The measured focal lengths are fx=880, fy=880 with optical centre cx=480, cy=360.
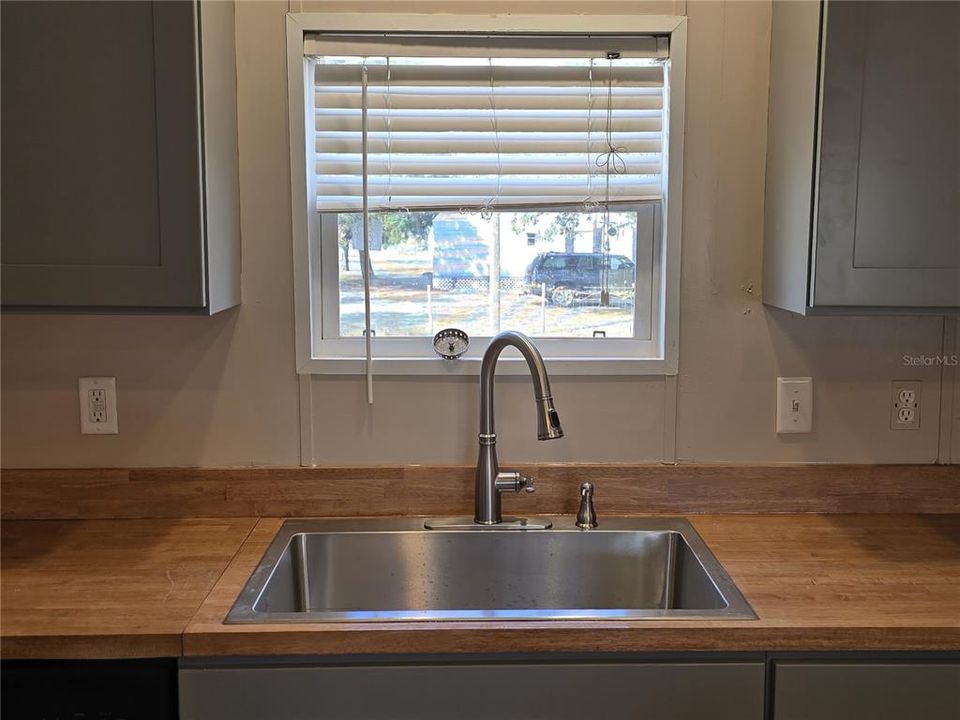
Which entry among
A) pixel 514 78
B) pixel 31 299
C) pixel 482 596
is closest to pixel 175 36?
pixel 31 299

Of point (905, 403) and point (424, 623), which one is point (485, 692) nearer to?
point (424, 623)

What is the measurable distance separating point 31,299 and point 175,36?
0.50 meters

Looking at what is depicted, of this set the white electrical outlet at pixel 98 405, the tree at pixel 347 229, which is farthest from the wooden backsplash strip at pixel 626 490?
the tree at pixel 347 229

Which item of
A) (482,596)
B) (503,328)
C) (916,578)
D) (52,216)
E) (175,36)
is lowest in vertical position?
(482,596)

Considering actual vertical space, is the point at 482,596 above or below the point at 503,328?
below

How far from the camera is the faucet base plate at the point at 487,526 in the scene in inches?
68.7

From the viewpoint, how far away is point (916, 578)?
149 centimetres

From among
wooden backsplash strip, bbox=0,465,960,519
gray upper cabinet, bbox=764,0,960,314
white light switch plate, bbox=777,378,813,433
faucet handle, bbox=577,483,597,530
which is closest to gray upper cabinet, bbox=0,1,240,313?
wooden backsplash strip, bbox=0,465,960,519

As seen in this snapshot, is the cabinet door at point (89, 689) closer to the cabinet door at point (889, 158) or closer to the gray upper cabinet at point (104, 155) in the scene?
the gray upper cabinet at point (104, 155)

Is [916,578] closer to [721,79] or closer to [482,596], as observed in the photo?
[482,596]

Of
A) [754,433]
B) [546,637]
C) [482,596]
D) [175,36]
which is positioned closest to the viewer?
[546,637]

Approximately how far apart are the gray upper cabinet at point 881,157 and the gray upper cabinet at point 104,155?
1056mm

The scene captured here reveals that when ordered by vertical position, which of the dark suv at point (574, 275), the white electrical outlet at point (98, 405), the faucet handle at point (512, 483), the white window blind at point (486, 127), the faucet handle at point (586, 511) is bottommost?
the faucet handle at point (586, 511)

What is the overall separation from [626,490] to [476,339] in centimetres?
45
